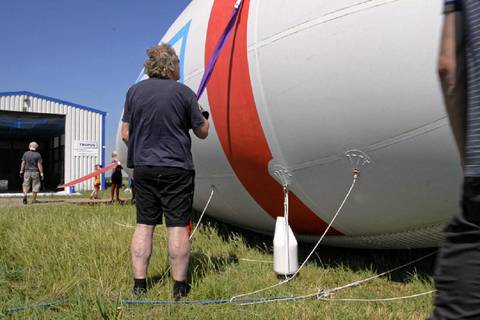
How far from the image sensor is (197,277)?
3.11 metres

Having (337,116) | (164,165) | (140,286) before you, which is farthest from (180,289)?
(337,116)

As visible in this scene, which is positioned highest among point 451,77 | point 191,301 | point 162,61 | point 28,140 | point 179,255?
point 28,140

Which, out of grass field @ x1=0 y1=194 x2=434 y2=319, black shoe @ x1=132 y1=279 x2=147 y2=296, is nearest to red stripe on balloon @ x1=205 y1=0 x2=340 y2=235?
grass field @ x1=0 y1=194 x2=434 y2=319

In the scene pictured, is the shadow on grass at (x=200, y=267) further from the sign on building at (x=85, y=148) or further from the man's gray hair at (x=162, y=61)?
the sign on building at (x=85, y=148)

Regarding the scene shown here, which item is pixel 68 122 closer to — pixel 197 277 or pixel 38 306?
pixel 197 277

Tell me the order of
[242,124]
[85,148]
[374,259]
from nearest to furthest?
[242,124], [374,259], [85,148]

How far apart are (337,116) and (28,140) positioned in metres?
28.8

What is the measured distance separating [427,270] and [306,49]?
1785 millimetres

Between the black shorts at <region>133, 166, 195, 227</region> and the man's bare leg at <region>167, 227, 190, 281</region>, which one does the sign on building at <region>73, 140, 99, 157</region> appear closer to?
the black shorts at <region>133, 166, 195, 227</region>

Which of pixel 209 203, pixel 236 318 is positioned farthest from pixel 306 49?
pixel 209 203

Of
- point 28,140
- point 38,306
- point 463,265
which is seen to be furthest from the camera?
point 28,140

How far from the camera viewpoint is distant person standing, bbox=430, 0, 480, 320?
1.01m

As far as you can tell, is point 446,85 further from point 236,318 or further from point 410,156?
point 236,318

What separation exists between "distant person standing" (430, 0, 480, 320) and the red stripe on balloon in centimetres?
189
